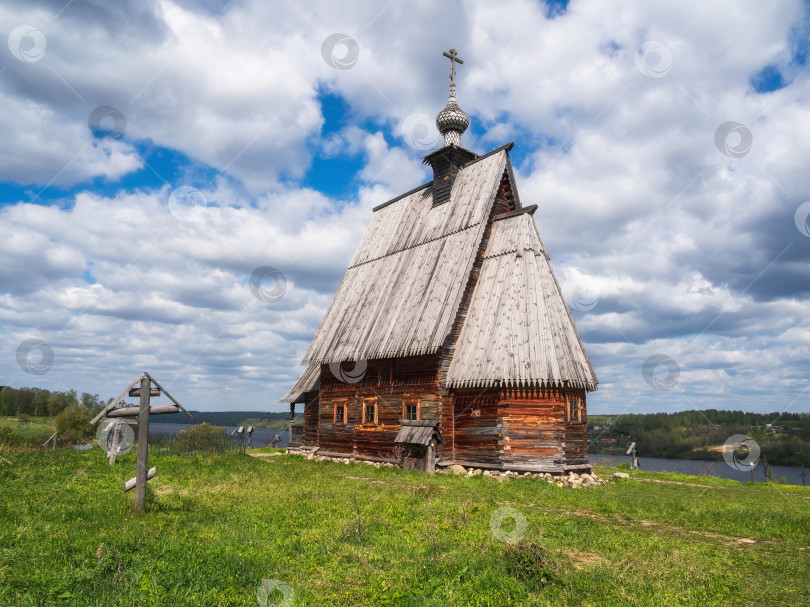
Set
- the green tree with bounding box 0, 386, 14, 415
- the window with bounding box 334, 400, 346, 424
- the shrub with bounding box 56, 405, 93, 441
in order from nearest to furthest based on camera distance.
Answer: the window with bounding box 334, 400, 346, 424 → the shrub with bounding box 56, 405, 93, 441 → the green tree with bounding box 0, 386, 14, 415

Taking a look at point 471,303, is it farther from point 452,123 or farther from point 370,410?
point 452,123

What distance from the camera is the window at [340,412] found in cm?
2714

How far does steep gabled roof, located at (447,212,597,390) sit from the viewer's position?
64.2ft

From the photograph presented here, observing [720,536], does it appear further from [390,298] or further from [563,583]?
[390,298]

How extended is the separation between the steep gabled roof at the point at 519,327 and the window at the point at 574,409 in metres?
0.85

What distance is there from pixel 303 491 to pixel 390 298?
12953 millimetres

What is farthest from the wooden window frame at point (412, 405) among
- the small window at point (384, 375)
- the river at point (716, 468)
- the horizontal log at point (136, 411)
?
the river at point (716, 468)

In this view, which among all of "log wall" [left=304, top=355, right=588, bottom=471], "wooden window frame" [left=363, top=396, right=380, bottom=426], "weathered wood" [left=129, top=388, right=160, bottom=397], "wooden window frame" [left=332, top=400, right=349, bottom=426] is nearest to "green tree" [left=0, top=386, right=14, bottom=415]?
"wooden window frame" [left=332, top=400, right=349, bottom=426]

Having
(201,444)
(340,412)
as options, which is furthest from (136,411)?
(201,444)

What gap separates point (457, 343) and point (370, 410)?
620 centimetres

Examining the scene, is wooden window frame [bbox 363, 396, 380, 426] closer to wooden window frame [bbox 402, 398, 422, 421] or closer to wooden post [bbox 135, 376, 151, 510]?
wooden window frame [bbox 402, 398, 422, 421]

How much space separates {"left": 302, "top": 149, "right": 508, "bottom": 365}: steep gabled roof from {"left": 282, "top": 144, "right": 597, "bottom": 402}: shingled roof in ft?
0.22

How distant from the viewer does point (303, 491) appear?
14.8 meters

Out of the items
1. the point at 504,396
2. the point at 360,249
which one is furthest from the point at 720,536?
the point at 360,249
